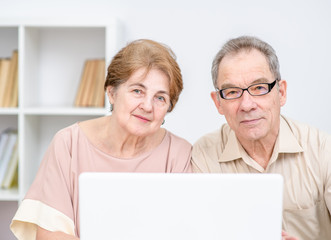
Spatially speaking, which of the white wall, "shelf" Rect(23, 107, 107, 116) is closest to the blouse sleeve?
"shelf" Rect(23, 107, 107, 116)

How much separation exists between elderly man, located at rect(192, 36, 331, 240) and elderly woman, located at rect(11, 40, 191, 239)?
7.5 inches

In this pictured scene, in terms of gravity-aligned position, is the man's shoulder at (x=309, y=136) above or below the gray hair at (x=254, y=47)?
below

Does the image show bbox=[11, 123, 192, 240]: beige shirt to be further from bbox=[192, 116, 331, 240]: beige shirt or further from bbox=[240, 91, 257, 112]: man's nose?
bbox=[240, 91, 257, 112]: man's nose

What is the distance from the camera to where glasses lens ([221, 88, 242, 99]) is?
1.65 m

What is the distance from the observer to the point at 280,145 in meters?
1.69

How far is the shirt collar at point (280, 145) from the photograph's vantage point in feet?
5.52

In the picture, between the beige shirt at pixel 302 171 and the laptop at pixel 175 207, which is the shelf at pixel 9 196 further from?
the laptop at pixel 175 207

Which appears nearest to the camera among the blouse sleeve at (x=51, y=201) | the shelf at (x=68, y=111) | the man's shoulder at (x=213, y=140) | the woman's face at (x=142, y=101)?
Answer: the blouse sleeve at (x=51, y=201)

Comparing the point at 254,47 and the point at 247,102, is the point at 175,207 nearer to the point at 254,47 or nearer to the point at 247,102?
the point at 247,102

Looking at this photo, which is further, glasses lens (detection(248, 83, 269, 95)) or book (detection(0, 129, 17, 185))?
book (detection(0, 129, 17, 185))

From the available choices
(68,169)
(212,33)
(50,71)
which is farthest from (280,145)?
(50,71)

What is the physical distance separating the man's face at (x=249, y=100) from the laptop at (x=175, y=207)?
0.71 m

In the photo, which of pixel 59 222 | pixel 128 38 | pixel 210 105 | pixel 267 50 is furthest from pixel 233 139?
pixel 128 38

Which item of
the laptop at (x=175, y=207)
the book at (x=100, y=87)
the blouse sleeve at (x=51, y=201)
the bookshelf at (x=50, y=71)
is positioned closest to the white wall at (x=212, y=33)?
the bookshelf at (x=50, y=71)
